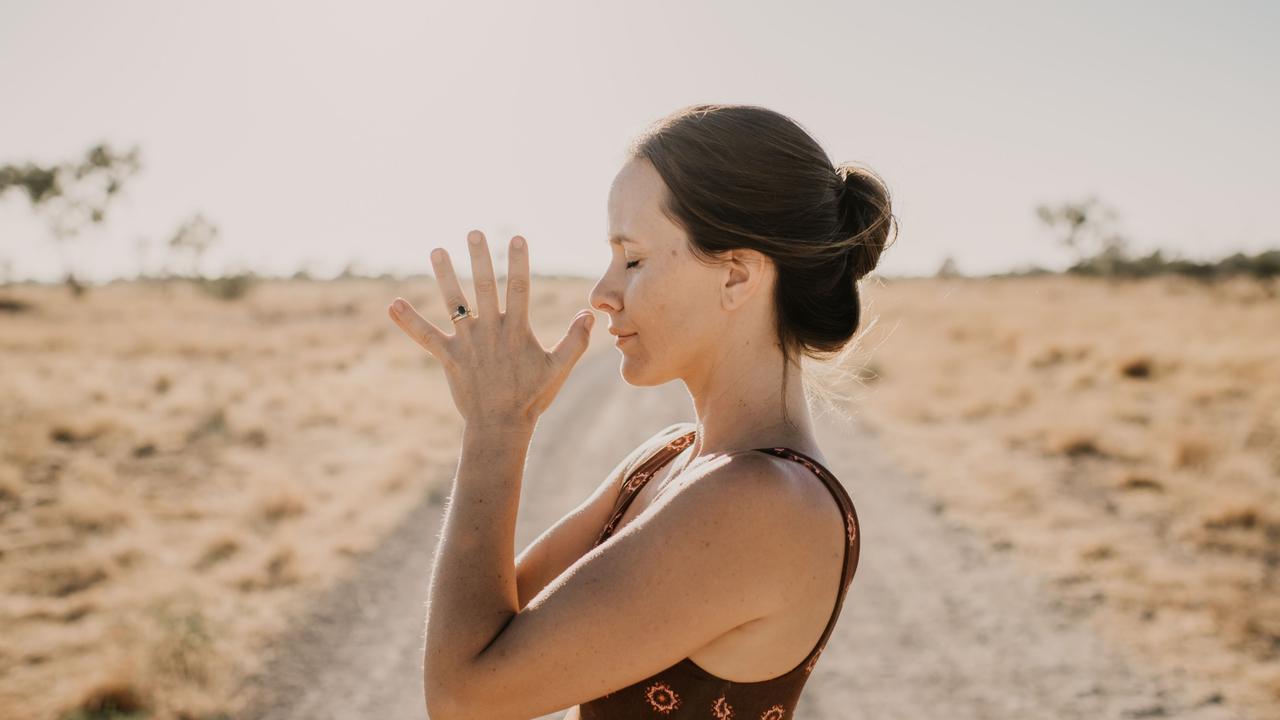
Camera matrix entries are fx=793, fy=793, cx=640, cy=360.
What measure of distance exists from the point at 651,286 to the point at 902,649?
4807 mm

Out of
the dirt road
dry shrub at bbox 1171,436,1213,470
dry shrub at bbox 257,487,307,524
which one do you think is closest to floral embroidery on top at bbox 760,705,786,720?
the dirt road

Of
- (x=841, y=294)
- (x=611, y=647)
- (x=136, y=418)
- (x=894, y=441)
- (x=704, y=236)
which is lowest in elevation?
(x=894, y=441)

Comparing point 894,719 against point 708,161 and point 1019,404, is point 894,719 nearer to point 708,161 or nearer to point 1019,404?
point 708,161

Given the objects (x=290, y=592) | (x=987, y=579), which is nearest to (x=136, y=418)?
(x=290, y=592)

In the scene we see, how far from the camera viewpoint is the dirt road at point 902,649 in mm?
4672

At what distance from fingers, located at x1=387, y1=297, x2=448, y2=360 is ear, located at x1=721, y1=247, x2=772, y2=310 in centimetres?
54

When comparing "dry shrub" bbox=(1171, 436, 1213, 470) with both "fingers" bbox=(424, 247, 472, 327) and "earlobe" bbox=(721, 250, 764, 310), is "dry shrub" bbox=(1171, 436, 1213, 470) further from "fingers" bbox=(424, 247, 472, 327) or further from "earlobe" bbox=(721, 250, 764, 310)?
"fingers" bbox=(424, 247, 472, 327)

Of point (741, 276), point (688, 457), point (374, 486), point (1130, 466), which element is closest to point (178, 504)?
point (374, 486)

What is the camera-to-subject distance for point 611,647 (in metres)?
1.17

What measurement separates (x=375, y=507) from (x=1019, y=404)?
11445 mm

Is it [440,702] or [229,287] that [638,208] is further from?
[229,287]

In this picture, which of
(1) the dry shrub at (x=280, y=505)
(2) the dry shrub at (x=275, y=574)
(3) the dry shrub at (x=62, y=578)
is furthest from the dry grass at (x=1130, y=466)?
(3) the dry shrub at (x=62, y=578)

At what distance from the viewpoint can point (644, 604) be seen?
1172 mm

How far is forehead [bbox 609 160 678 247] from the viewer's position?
1495mm
